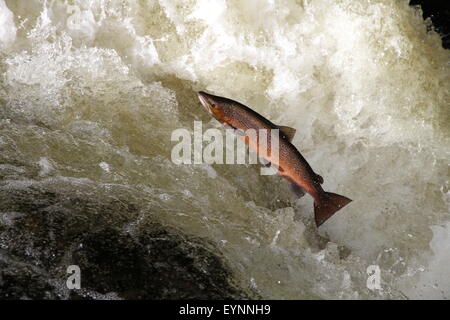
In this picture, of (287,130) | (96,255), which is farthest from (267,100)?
(96,255)

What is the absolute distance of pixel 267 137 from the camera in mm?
2496

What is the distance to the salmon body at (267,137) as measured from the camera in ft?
8.18

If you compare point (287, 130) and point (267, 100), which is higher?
point (267, 100)

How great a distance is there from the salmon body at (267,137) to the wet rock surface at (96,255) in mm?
519

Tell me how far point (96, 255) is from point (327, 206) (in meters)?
1.15

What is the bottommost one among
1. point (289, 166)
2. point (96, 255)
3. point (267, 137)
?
point (96, 255)

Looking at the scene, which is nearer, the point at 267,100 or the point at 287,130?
the point at 287,130

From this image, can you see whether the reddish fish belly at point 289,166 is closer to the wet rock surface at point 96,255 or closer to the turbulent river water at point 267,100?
the turbulent river water at point 267,100

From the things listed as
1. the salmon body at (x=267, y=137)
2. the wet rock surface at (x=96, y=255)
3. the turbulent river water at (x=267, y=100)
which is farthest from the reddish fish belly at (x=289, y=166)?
the wet rock surface at (x=96, y=255)

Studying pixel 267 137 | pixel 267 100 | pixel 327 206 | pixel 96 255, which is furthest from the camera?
pixel 267 100

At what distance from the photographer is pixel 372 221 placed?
10.9 ft

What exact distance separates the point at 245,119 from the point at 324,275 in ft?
2.76

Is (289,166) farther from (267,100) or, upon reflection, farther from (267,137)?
(267,100)

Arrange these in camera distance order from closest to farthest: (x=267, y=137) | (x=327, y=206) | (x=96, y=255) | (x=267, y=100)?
(x=96, y=255) → (x=267, y=137) → (x=327, y=206) → (x=267, y=100)
